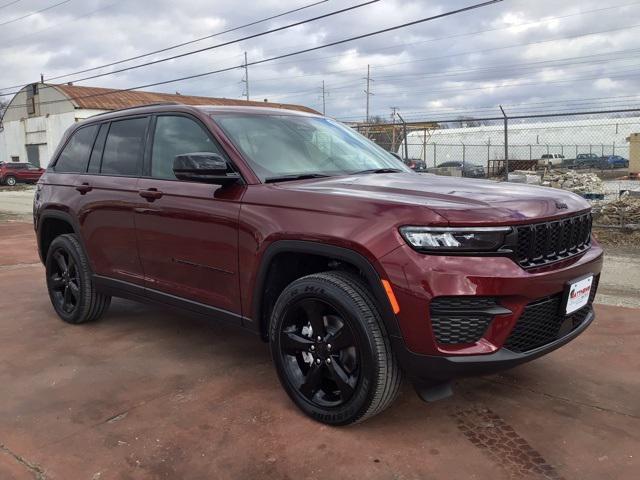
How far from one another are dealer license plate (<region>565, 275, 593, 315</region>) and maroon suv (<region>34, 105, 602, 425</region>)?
0.02 metres

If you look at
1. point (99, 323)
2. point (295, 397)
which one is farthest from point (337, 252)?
point (99, 323)

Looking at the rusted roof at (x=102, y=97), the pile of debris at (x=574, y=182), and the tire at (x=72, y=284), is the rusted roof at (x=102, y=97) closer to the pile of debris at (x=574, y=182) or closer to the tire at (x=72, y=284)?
the pile of debris at (x=574, y=182)

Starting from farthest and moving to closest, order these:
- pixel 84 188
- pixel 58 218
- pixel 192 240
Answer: pixel 58 218 < pixel 84 188 < pixel 192 240

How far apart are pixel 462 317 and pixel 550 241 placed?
66 centimetres

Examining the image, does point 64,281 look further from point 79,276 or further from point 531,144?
point 531,144

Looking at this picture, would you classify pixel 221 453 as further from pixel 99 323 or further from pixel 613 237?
pixel 613 237

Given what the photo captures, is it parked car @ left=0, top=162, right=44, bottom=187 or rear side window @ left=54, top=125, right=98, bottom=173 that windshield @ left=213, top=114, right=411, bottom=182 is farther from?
parked car @ left=0, top=162, right=44, bottom=187

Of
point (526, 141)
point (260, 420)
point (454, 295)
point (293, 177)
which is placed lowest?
point (260, 420)

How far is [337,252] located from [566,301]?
119 cm

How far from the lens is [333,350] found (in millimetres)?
3053

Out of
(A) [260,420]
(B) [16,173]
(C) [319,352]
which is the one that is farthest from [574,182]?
(B) [16,173]

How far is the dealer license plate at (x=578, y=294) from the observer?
299 centimetres

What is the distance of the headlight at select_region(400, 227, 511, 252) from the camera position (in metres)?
2.65

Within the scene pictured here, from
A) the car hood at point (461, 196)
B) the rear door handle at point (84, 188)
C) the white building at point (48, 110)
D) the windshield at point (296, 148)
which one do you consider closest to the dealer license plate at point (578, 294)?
the car hood at point (461, 196)
